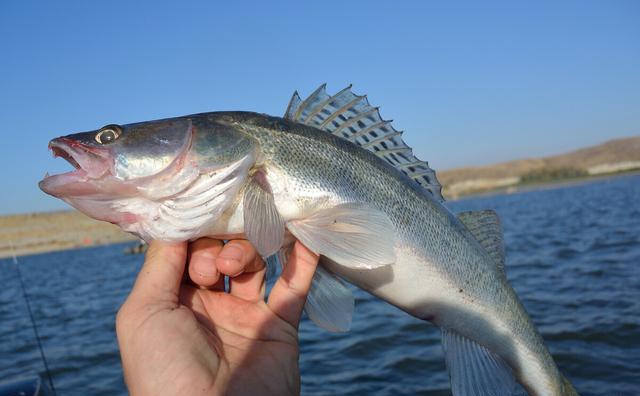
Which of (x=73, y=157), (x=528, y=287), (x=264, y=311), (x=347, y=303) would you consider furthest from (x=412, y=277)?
(x=528, y=287)

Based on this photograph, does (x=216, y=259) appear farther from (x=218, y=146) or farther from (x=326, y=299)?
(x=326, y=299)

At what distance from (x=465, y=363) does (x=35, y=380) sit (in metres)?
4.97

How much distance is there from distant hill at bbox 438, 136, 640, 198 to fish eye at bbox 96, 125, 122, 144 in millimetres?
79853

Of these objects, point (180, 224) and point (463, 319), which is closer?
point (180, 224)

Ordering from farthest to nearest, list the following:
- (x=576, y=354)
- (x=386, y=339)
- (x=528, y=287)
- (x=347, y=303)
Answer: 1. (x=528, y=287)
2. (x=386, y=339)
3. (x=576, y=354)
4. (x=347, y=303)

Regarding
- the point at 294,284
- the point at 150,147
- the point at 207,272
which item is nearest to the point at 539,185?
the point at 294,284

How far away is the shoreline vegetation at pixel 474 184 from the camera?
6025cm

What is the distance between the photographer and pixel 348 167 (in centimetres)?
300

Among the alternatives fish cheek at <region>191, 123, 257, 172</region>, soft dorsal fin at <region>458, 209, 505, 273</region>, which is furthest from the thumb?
soft dorsal fin at <region>458, 209, 505, 273</region>

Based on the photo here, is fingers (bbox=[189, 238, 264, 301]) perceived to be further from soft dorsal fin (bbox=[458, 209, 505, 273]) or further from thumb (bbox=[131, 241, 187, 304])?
soft dorsal fin (bbox=[458, 209, 505, 273])

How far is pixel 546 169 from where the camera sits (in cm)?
9425

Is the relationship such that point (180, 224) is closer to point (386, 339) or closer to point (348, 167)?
point (348, 167)

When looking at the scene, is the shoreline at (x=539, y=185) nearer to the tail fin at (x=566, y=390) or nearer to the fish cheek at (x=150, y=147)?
the tail fin at (x=566, y=390)

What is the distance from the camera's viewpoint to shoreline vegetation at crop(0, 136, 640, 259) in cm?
6025
